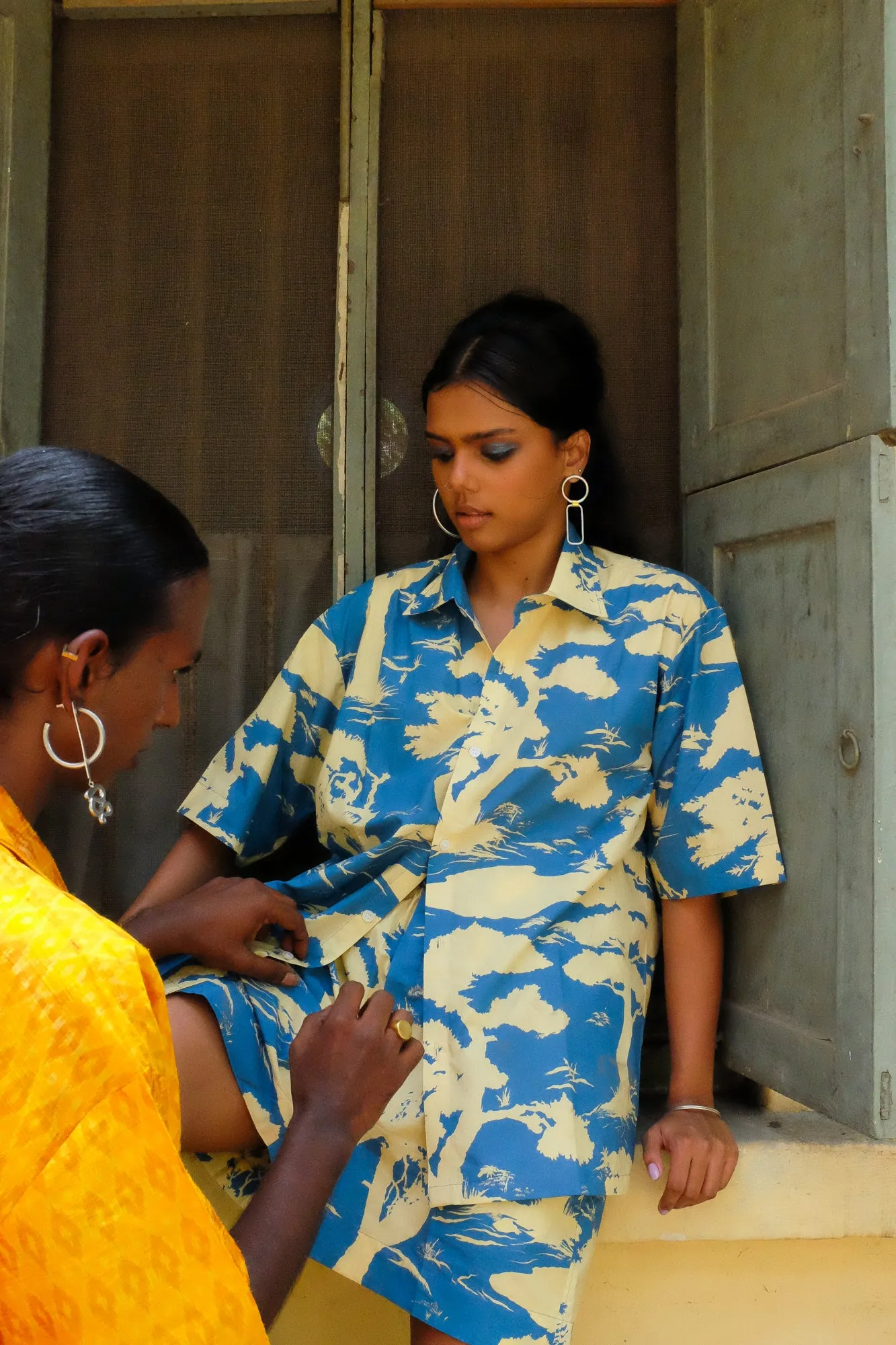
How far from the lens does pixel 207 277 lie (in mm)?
2465

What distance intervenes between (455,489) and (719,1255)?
1266 mm

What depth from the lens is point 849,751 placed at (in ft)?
5.65

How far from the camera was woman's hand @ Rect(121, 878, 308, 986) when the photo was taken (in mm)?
1745

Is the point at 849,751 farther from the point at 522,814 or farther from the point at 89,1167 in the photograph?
the point at 89,1167

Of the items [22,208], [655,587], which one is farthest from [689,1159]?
[22,208]

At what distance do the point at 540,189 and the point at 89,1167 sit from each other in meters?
2.13

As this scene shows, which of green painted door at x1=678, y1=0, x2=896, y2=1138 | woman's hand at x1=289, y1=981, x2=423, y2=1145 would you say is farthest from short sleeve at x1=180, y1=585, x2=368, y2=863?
woman's hand at x1=289, y1=981, x2=423, y2=1145

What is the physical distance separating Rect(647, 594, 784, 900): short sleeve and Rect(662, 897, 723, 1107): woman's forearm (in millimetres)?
53

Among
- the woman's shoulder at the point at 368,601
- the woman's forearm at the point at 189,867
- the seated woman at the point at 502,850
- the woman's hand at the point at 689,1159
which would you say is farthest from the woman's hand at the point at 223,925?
the woman's hand at the point at 689,1159

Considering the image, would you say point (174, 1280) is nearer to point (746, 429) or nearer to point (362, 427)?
point (746, 429)

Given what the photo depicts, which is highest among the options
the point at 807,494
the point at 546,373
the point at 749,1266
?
the point at 546,373

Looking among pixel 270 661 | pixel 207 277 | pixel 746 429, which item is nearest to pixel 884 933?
pixel 746 429

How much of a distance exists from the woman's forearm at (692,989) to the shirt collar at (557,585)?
0.48m

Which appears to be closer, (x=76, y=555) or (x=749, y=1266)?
(x=76, y=555)
